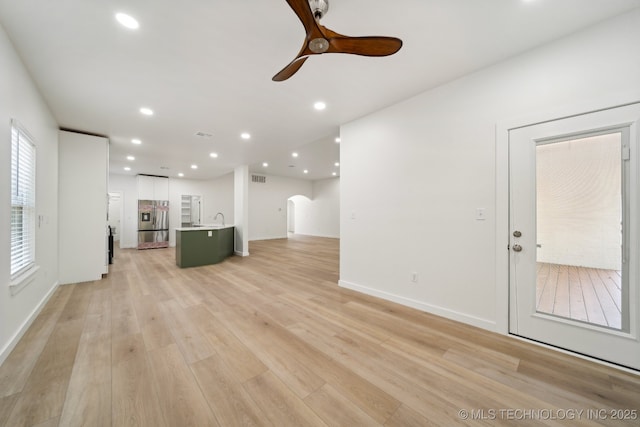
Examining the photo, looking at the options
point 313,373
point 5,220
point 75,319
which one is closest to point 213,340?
point 313,373

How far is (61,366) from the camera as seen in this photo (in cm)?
191

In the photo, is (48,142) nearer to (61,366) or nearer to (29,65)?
(29,65)

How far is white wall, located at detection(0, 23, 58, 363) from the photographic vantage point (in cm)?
201

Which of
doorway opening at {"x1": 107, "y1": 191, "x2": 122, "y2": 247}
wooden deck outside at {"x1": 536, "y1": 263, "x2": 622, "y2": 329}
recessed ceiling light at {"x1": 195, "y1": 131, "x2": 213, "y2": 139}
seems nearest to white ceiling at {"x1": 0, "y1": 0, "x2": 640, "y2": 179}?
recessed ceiling light at {"x1": 195, "y1": 131, "x2": 213, "y2": 139}

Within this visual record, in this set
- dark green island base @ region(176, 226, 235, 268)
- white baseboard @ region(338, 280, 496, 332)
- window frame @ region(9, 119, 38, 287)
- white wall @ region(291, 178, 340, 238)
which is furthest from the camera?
white wall @ region(291, 178, 340, 238)

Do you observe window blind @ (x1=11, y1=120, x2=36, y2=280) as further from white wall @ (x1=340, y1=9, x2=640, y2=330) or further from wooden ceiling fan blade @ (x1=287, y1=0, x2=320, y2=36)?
white wall @ (x1=340, y1=9, x2=640, y2=330)

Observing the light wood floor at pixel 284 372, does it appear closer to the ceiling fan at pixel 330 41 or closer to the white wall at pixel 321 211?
the ceiling fan at pixel 330 41

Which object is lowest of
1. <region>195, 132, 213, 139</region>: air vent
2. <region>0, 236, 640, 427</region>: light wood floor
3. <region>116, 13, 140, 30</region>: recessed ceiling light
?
<region>0, 236, 640, 427</region>: light wood floor

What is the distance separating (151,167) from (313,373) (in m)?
8.46

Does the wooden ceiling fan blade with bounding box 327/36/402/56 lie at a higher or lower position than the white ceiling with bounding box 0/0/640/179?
lower

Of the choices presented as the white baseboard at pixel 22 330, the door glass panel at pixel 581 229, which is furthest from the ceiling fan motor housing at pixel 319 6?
the white baseboard at pixel 22 330

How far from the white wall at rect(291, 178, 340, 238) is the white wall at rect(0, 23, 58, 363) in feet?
30.4

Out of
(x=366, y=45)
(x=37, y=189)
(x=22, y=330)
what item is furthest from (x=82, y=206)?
(x=366, y=45)

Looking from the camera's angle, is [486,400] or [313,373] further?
[313,373]
